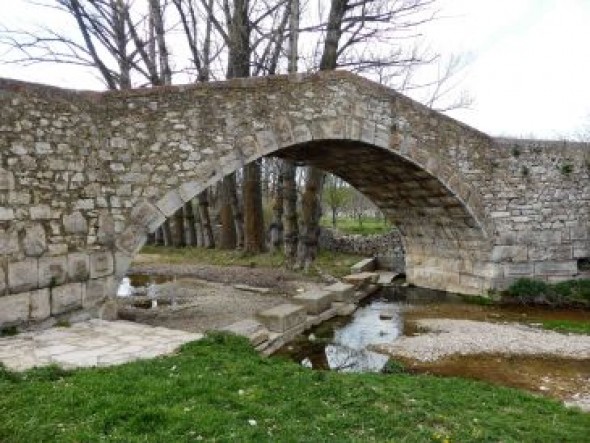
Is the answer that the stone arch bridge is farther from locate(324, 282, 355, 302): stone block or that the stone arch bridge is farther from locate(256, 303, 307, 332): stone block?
locate(324, 282, 355, 302): stone block

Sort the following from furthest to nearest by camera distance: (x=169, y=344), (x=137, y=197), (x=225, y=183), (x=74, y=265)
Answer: (x=225, y=183) → (x=137, y=197) → (x=74, y=265) → (x=169, y=344)

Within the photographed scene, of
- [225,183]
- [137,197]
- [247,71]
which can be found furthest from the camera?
[225,183]

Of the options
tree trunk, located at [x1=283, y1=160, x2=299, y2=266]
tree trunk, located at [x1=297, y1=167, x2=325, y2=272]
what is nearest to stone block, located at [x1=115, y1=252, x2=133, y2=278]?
tree trunk, located at [x1=297, y1=167, x2=325, y2=272]

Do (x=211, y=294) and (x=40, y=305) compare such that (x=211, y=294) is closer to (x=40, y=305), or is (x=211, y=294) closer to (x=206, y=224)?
(x=40, y=305)

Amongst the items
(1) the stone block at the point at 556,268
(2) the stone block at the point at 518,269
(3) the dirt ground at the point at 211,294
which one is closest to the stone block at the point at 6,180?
(3) the dirt ground at the point at 211,294

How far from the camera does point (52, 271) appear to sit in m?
6.38

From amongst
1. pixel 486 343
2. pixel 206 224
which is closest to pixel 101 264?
pixel 486 343

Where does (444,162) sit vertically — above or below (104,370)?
above

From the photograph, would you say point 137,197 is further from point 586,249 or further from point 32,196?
point 586,249

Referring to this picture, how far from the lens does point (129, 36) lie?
51.5ft

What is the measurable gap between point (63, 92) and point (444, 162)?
6.79 meters

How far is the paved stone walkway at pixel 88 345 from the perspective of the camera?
4.88 m

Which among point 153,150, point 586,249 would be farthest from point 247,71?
point 586,249

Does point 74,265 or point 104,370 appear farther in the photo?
point 74,265
